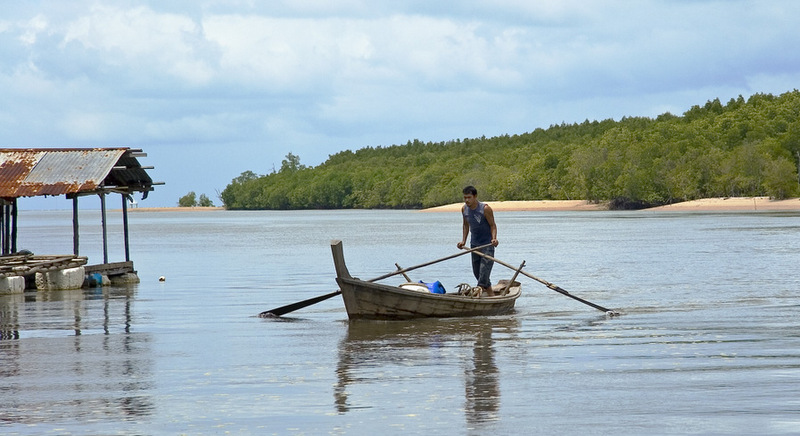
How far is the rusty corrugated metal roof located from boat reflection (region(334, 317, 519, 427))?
433 inches

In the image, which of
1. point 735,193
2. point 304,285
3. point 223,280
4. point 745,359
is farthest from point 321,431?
point 735,193

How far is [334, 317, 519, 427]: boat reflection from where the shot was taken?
34.9 ft

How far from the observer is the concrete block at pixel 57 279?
82.2ft

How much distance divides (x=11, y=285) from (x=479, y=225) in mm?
11719

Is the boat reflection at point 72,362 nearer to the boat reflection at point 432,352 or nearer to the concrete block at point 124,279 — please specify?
the boat reflection at point 432,352

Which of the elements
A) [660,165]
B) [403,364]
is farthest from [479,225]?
Answer: [660,165]

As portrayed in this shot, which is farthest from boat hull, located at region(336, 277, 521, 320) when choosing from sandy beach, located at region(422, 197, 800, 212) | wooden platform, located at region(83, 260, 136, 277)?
sandy beach, located at region(422, 197, 800, 212)

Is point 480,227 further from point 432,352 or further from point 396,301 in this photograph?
point 432,352

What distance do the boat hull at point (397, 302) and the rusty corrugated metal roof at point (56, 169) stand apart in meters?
10.7

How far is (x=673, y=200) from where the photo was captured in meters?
120

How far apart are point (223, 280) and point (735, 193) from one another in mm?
92032

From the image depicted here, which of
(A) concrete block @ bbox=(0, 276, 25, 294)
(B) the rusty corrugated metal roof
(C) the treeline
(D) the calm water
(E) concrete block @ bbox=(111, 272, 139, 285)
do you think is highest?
(C) the treeline

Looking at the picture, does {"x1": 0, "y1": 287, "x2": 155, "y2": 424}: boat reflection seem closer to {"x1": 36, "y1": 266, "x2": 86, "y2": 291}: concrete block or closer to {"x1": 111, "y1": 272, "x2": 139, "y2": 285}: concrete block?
{"x1": 36, "y1": 266, "x2": 86, "y2": 291}: concrete block

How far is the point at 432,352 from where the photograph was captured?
13797mm
